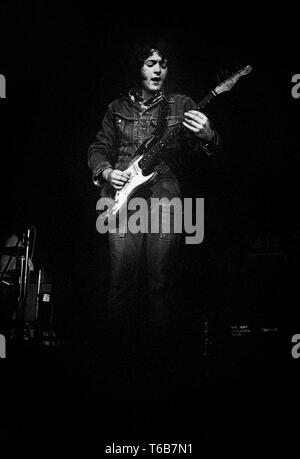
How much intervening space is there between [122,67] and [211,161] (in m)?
0.88

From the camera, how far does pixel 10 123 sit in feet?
10.9

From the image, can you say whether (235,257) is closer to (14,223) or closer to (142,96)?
(142,96)

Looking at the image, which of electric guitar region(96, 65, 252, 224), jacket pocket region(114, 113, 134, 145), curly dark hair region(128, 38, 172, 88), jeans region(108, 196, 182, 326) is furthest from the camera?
curly dark hair region(128, 38, 172, 88)

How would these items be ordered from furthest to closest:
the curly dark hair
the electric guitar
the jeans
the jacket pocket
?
1. the curly dark hair
2. the jacket pocket
3. the electric guitar
4. the jeans

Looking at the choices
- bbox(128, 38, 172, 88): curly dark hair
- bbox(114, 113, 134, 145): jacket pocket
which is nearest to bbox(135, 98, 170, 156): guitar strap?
bbox(114, 113, 134, 145): jacket pocket

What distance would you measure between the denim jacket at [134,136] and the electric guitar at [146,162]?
0.04 metres

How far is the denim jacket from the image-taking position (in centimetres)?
284

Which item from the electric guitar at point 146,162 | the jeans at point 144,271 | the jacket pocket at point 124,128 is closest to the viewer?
the jeans at point 144,271

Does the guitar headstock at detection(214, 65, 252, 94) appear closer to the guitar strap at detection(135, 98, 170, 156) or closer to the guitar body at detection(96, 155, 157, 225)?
the guitar strap at detection(135, 98, 170, 156)

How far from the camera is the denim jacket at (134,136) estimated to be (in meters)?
2.84

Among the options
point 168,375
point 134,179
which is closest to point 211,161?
point 134,179

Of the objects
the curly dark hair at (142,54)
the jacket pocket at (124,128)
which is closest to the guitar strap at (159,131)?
the jacket pocket at (124,128)

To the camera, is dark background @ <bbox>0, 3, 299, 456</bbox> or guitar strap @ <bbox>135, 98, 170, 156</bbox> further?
A: guitar strap @ <bbox>135, 98, 170, 156</bbox>

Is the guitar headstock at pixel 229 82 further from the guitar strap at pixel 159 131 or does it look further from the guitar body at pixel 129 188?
the guitar body at pixel 129 188
